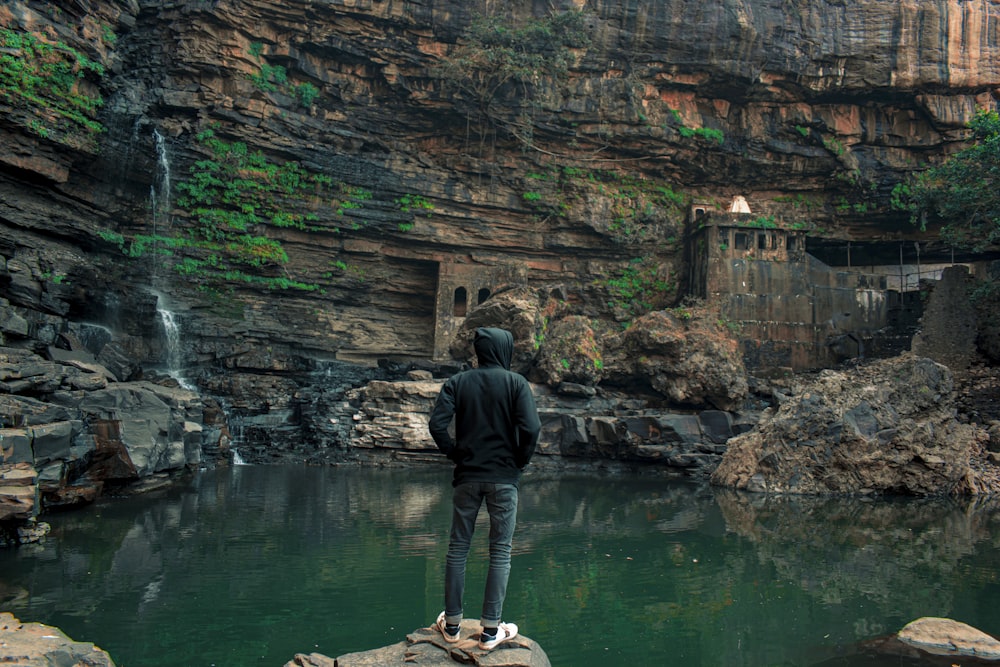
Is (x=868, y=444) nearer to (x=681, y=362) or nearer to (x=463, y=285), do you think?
(x=681, y=362)

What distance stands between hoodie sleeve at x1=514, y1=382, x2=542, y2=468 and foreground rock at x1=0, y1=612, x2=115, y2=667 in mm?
2338

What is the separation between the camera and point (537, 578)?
6.09m

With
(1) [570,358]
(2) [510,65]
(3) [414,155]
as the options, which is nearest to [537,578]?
(1) [570,358]

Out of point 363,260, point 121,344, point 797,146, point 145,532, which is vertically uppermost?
point 797,146

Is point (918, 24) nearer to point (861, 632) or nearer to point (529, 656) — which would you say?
point (861, 632)

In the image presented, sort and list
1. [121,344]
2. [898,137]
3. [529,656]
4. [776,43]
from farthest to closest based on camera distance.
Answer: [898,137] < [776,43] < [121,344] < [529,656]

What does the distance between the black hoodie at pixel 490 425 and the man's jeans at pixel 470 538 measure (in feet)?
0.21

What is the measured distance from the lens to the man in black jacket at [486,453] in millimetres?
3549

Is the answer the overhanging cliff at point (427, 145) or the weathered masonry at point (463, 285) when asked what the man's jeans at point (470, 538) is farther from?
the weathered masonry at point (463, 285)

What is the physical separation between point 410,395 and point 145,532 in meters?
9.63

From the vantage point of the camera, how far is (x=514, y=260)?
25.8 metres

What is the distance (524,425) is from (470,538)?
0.62 metres

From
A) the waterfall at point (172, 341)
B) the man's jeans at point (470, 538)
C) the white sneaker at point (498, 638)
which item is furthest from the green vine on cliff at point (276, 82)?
the white sneaker at point (498, 638)

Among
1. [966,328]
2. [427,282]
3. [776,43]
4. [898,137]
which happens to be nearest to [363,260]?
[427,282]
